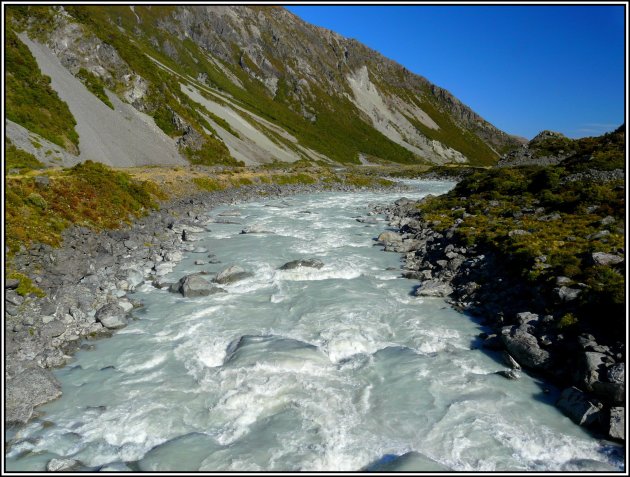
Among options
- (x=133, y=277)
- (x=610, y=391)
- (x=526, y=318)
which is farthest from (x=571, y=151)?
(x=133, y=277)

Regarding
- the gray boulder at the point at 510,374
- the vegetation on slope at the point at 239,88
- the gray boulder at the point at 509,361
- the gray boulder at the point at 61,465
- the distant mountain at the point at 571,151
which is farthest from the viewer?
the vegetation on slope at the point at 239,88

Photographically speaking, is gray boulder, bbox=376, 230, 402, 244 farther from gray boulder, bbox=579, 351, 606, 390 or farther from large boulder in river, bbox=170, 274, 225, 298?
gray boulder, bbox=579, 351, 606, 390

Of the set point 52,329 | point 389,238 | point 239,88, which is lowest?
point 52,329

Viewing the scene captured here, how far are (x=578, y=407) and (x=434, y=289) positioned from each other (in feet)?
27.6

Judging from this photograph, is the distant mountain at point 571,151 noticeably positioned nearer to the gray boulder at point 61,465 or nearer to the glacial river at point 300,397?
the glacial river at point 300,397

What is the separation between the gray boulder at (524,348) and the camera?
11.9 meters

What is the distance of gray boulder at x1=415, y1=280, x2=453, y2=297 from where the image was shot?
17844 millimetres

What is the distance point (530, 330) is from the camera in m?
13.0

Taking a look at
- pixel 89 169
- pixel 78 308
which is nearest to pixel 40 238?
pixel 78 308

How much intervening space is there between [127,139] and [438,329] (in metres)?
65.6

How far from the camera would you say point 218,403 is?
412 inches

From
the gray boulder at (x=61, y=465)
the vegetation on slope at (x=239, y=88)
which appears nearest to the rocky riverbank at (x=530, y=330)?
the gray boulder at (x=61, y=465)

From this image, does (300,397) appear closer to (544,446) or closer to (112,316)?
(544,446)

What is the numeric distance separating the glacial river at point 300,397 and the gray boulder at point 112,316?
52 centimetres
